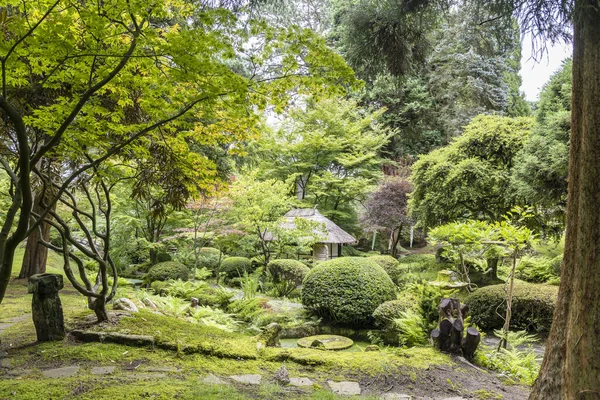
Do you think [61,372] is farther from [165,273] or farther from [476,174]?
[476,174]

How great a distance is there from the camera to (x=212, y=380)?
281 centimetres

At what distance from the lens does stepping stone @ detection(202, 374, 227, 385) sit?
2738 mm

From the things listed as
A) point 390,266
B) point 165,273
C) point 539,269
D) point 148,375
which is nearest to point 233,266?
point 165,273

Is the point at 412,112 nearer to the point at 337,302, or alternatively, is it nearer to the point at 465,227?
the point at 337,302

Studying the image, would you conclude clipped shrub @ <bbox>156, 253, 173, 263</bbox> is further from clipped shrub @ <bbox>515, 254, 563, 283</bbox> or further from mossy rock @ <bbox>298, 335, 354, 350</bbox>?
clipped shrub @ <bbox>515, 254, 563, 283</bbox>

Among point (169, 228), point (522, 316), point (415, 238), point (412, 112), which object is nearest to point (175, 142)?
point (522, 316)

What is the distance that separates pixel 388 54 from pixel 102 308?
12.5 ft

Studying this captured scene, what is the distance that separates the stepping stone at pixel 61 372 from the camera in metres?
2.75

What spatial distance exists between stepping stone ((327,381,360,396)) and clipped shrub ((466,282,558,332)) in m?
3.76

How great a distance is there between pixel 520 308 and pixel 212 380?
17.8ft

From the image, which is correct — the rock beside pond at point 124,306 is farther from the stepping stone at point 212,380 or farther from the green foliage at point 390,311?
the green foliage at point 390,311

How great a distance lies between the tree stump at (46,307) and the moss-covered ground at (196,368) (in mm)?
122

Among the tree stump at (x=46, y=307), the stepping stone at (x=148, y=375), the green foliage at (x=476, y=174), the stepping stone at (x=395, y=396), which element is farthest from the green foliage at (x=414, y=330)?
the green foliage at (x=476, y=174)

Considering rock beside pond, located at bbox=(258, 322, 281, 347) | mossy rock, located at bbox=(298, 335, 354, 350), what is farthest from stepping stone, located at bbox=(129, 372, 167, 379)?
mossy rock, located at bbox=(298, 335, 354, 350)
